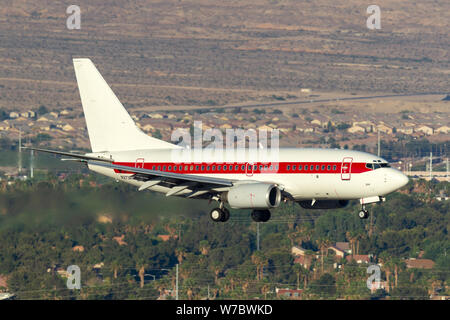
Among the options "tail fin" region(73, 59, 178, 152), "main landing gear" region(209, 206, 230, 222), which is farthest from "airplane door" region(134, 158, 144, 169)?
"main landing gear" region(209, 206, 230, 222)

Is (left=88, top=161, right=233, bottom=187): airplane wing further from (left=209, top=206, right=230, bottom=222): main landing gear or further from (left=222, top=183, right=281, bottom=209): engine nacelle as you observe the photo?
(left=209, top=206, right=230, bottom=222): main landing gear

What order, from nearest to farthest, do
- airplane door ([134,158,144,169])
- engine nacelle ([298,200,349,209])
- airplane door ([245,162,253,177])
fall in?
1. airplane door ([245,162,253,177])
2. engine nacelle ([298,200,349,209])
3. airplane door ([134,158,144,169])

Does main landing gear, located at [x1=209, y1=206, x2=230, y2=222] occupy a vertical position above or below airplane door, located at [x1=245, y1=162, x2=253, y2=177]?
below

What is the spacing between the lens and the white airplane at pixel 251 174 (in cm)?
7738

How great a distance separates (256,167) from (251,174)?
60cm

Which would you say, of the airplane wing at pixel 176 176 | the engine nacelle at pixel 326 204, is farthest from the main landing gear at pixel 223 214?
the engine nacelle at pixel 326 204

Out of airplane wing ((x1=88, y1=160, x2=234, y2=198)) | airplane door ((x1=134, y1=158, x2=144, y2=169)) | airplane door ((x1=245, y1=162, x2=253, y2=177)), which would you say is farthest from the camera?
airplane door ((x1=134, y1=158, x2=144, y2=169))

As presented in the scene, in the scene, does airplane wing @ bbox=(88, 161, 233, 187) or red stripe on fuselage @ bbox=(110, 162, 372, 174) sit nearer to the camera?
red stripe on fuselage @ bbox=(110, 162, 372, 174)

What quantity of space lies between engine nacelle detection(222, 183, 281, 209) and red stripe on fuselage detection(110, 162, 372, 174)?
174cm

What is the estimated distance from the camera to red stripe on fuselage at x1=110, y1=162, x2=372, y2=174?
3054 inches

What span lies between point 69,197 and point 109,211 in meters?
5.28

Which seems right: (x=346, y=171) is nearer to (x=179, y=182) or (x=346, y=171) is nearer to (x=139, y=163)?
(x=179, y=182)

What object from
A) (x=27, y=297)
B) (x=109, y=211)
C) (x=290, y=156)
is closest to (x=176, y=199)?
(x=109, y=211)

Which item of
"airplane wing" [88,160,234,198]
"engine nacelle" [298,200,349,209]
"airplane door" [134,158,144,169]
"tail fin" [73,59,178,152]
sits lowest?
"engine nacelle" [298,200,349,209]
